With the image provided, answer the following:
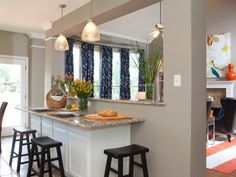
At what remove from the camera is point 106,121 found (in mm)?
2516

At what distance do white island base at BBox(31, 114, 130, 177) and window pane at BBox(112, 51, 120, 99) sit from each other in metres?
3.81

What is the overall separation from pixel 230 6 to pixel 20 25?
5.58 meters

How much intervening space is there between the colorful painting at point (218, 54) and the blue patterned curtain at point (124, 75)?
248 centimetres

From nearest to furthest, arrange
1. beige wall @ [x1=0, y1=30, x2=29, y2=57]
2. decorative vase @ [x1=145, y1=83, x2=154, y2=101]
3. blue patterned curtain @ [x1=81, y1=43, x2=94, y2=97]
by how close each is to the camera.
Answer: decorative vase @ [x1=145, y1=83, x2=154, y2=101], beige wall @ [x1=0, y1=30, x2=29, y2=57], blue patterned curtain @ [x1=81, y1=43, x2=94, y2=97]

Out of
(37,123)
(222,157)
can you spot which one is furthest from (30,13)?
(222,157)

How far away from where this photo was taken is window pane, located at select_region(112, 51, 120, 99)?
691 centimetres

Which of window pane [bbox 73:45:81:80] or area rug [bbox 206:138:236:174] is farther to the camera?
window pane [bbox 73:45:81:80]

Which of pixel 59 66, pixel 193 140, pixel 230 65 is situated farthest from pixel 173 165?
pixel 230 65

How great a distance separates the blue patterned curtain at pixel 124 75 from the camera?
279 inches

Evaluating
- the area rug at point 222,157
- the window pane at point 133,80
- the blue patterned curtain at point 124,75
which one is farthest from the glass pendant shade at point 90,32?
the window pane at point 133,80

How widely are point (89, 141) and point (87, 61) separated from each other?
4072 millimetres

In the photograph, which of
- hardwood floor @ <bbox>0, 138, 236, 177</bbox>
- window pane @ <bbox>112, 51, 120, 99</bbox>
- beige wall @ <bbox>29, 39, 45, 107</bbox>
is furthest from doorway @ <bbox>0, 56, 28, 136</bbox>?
window pane @ <bbox>112, 51, 120, 99</bbox>

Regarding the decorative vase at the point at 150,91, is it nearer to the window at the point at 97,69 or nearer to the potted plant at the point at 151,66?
the potted plant at the point at 151,66

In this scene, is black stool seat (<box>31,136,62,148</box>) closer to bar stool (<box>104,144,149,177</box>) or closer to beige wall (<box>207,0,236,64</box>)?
bar stool (<box>104,144,149,177</box>)
